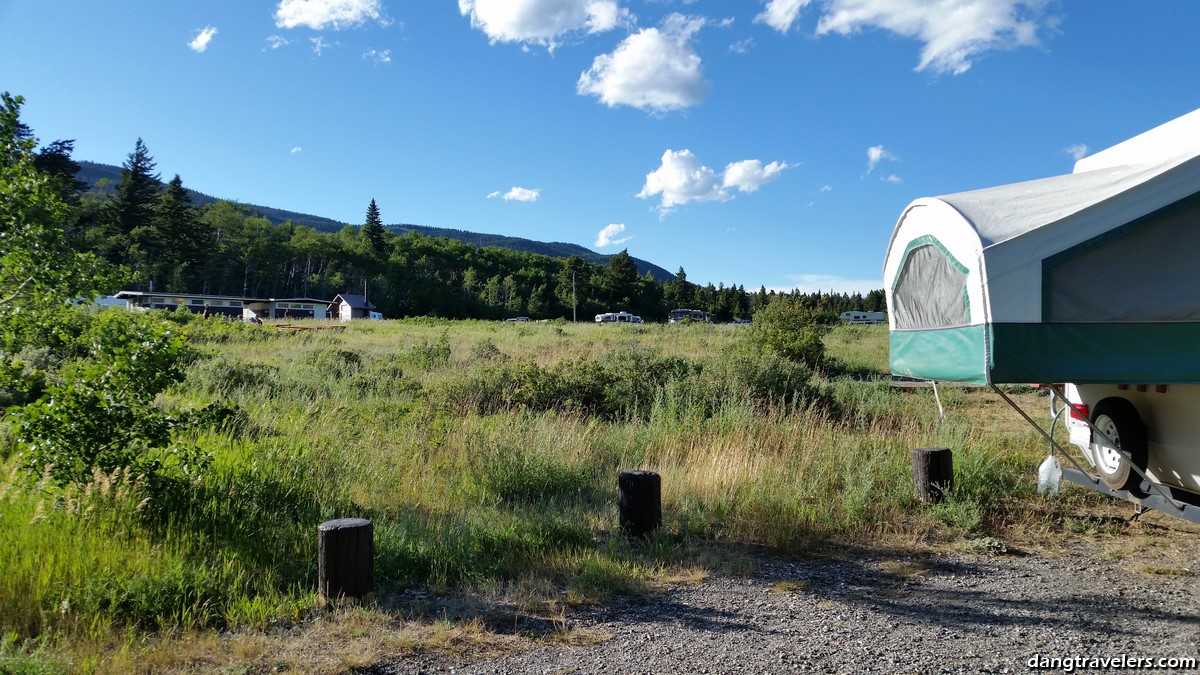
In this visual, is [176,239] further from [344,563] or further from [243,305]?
[344,563]

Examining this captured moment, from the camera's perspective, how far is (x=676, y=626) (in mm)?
3812

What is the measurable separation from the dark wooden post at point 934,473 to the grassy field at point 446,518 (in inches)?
6.2

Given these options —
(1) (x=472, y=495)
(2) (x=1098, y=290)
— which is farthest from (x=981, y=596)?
(1) (x=472, y=495)

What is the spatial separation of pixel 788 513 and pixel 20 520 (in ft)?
17.6

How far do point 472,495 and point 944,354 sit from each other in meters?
3.99

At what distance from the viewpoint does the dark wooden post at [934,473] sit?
623 centimetres

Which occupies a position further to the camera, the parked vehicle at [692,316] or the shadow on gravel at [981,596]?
the parked vehicle at [692,316]

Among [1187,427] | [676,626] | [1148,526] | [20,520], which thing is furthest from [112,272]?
[1148,526]

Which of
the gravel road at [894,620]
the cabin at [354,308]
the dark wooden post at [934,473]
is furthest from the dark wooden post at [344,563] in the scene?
the cabin at [354,308]

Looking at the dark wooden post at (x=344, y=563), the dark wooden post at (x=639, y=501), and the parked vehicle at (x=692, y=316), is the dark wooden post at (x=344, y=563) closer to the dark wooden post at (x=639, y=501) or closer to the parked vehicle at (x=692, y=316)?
the dark wooden post at (x=639, y=501)

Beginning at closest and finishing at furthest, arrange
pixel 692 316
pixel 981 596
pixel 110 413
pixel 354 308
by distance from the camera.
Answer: pixel 981 596, pixel 110 413, pixel 354 308, pixel 692 316

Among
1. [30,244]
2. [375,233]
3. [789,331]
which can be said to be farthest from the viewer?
[375,233]

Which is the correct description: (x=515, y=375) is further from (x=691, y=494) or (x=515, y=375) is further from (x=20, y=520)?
(x=20, y=520)

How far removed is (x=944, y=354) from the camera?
475 cm
